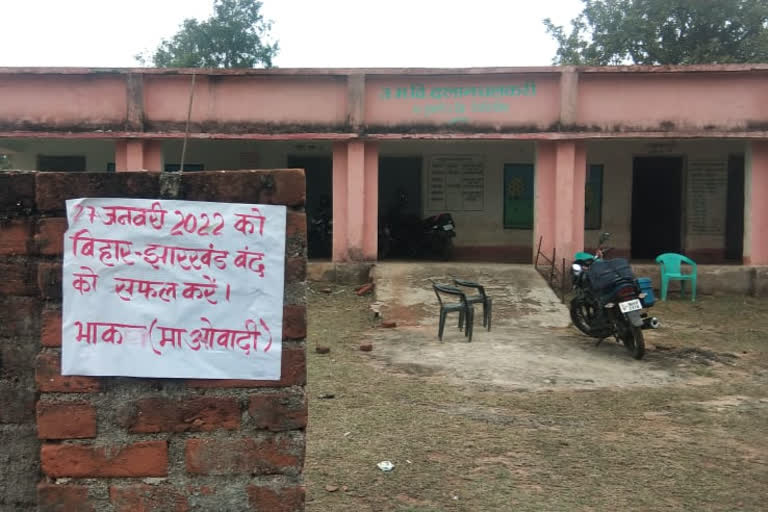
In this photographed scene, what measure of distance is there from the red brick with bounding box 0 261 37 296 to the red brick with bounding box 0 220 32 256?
1.7 inches

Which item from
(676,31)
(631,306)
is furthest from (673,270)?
(676,31)

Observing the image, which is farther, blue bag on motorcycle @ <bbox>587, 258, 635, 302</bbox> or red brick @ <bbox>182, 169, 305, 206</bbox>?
blue bag on motorcycle @ <bbox>587, 258, 635, 302</bbox>

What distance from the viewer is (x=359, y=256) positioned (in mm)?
11125

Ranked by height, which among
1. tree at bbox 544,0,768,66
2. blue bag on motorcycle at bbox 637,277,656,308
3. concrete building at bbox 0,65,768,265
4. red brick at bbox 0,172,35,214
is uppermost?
tree at bbox 544,0,768,66

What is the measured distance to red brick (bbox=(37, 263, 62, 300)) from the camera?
2191 mm

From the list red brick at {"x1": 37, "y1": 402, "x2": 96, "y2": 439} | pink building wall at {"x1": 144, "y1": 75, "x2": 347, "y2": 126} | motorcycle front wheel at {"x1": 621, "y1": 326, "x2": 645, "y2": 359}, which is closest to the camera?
red brick at {"x1": 37, "y1": 402, "x2": 96, "y2": 439}

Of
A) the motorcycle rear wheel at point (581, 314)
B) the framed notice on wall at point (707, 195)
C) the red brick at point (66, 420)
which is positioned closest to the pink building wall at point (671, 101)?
the framed notice on wall at point (707, 195)

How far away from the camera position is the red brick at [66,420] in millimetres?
2186

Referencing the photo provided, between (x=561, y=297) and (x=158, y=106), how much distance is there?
7.11m

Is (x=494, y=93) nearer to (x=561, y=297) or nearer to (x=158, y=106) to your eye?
(x=561, y=297)

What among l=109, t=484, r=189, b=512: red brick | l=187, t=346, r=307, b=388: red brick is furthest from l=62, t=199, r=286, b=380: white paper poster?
l=109, t=484, r=189, b=512: red brick

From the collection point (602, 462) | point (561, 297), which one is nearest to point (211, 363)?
point (602, 462)

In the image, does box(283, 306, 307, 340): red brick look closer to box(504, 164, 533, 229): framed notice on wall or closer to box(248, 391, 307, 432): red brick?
box(248, 391, 307, 432): red brick

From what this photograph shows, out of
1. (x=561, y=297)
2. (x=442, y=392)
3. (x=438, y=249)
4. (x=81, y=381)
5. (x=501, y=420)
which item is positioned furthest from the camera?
(x=438, y=249)
